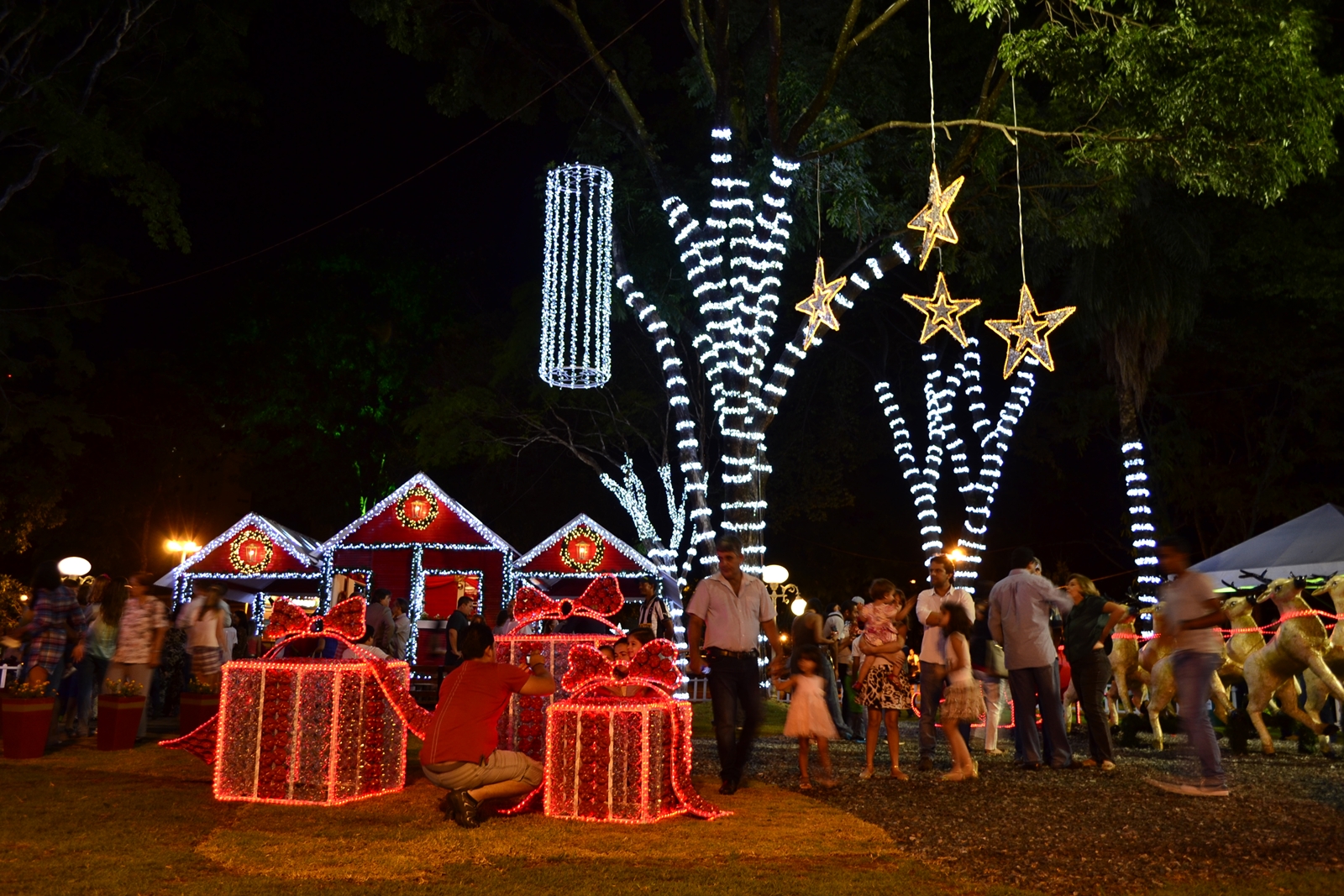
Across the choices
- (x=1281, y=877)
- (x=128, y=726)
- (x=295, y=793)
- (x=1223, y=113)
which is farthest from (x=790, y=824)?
(x=1223, y=113)

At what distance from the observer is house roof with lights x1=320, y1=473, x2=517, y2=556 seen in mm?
23281

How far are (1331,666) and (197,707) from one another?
11.3 metres

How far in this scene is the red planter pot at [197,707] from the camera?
10961mm

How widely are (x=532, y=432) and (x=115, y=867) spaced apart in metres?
22.9

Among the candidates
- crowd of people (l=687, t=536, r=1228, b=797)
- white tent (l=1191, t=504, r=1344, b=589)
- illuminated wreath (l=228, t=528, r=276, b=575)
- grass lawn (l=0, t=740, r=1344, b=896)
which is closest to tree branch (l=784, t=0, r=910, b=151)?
crowd of people (l=687, t=536, r=1228, b=797)

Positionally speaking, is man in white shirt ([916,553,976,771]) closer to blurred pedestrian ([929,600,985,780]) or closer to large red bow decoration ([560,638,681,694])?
blurred pedestrian ([929,600,985,780])

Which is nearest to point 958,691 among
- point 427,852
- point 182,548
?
point 427,852

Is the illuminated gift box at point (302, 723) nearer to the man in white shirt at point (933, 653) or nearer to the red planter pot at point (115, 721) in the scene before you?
the red planter pot at point (115, 721)

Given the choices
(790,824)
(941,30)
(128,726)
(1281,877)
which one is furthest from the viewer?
(941,30)

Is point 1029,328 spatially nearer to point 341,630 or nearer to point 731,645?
point 731,645

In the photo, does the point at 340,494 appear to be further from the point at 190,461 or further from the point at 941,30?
the point at 941,30

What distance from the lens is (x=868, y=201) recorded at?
17719 mm

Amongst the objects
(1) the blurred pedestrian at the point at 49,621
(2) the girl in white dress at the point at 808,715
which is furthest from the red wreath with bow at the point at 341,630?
(1) the blurred pedestrian at the point at 49,621

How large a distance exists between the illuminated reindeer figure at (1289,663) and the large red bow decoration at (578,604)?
650 centimetres
